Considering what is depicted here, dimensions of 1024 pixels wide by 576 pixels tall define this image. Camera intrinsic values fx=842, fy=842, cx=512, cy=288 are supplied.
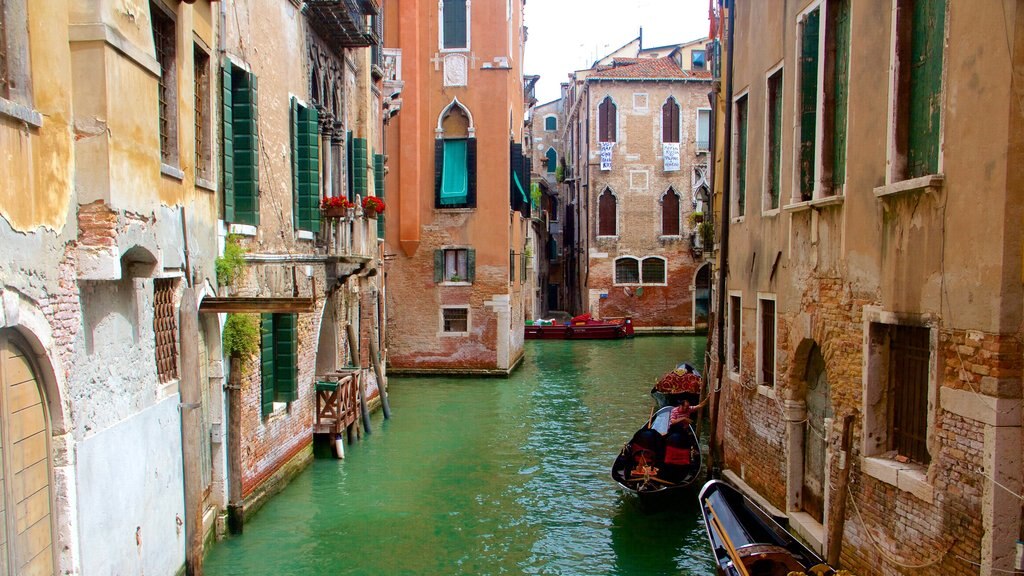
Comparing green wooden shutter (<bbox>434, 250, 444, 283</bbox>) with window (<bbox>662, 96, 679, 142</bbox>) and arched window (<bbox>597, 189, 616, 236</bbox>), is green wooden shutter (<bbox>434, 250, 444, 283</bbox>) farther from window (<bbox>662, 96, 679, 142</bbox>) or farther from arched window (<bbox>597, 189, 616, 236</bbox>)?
window (<bbox>662, 96, 679, 142</bbox>)

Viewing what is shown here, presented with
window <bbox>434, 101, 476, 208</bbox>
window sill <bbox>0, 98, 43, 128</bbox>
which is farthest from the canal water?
window <bbox>434, 101, 476, 208</bbox>

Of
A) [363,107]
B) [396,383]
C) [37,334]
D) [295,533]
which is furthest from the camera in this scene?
[396,383]

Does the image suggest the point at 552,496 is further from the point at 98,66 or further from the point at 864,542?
the point at 98,66

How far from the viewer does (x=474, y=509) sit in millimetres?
9445

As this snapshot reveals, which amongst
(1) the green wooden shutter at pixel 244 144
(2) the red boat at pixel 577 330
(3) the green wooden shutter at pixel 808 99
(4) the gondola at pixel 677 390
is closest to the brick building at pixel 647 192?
(2) the red boat at pixel 577 330

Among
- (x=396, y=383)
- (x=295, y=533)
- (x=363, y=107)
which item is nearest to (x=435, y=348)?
(x=396, y=383)

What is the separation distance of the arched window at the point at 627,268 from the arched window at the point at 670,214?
57.8 inches

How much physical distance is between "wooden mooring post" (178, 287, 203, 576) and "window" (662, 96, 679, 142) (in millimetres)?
24873

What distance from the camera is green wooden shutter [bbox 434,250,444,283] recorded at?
19062 mm

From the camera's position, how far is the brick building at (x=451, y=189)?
741 inches

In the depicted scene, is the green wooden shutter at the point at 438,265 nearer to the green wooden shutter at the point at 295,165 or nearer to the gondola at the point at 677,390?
the gondola at the point at 677,390

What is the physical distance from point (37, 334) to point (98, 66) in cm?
158

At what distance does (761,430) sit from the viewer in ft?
28.3

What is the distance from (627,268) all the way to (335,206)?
20.2 m
